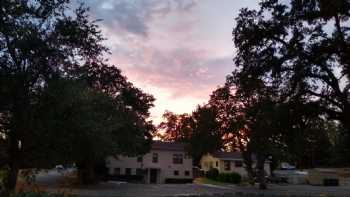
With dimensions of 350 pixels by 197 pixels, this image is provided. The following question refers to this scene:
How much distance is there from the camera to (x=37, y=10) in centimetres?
1417

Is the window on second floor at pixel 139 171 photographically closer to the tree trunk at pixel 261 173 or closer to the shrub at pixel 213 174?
the shrub at pixel 213 174

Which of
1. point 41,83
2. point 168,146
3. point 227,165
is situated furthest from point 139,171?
point 41,83

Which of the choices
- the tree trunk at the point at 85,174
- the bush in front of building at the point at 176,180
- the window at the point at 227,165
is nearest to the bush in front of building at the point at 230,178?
the bush in front of building at the point at 176,180

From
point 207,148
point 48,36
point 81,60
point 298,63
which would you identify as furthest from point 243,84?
point 207,148

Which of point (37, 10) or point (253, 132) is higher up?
point (37, 10)

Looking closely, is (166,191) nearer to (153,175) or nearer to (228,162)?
(153,175)

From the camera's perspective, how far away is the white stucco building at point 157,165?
72.0 m

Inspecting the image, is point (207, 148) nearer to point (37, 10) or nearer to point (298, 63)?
point (298, 63)

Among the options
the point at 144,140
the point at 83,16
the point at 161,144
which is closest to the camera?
the point at 83,16

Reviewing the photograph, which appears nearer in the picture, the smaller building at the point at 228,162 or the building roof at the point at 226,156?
the smaller building at the point at 228,162

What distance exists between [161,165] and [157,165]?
66 cm

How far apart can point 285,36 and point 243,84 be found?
3.25 metres

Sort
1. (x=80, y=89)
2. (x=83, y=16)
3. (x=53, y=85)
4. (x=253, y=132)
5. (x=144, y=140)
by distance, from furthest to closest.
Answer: (x=144, y=140)
(x=253, y=132)
(x=83, y=16)
(x=80, y=89)
(x=53, y=85)

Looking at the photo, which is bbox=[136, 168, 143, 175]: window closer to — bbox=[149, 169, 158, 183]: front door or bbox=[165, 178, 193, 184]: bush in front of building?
bbox=[149, 169, 158, 183]: front door
